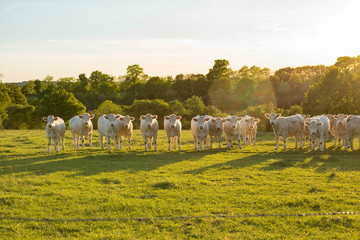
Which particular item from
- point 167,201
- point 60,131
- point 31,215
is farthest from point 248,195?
point 60,131

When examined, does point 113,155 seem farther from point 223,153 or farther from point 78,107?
point 78,107

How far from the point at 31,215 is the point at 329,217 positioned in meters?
7.67

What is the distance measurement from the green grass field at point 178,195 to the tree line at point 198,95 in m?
32.0

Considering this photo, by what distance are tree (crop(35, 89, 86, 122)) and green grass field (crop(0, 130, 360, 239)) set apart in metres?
44.0

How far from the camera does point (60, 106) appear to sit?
6009 cm

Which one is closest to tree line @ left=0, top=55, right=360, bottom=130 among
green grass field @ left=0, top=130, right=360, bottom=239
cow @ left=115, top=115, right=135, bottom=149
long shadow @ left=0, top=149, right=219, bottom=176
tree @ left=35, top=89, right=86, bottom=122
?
tree @ left=35, top=89, right=86, bottom=122

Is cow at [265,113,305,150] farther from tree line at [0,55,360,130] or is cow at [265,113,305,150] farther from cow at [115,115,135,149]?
tree line at [0,55,360,130]

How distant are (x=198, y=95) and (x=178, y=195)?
285ft

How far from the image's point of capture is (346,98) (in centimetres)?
4519

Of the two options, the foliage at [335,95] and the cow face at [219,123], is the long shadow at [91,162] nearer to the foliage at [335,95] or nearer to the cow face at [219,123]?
the cow face at [219,123]

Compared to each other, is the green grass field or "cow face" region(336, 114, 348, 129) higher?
"cow face" region(336, 114, 348, 129)

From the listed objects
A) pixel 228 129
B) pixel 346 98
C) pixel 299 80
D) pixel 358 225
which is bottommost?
pixel 358 225

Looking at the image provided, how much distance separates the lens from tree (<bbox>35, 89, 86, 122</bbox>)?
59.9 meters

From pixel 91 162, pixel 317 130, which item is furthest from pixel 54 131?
pixel 317 130
